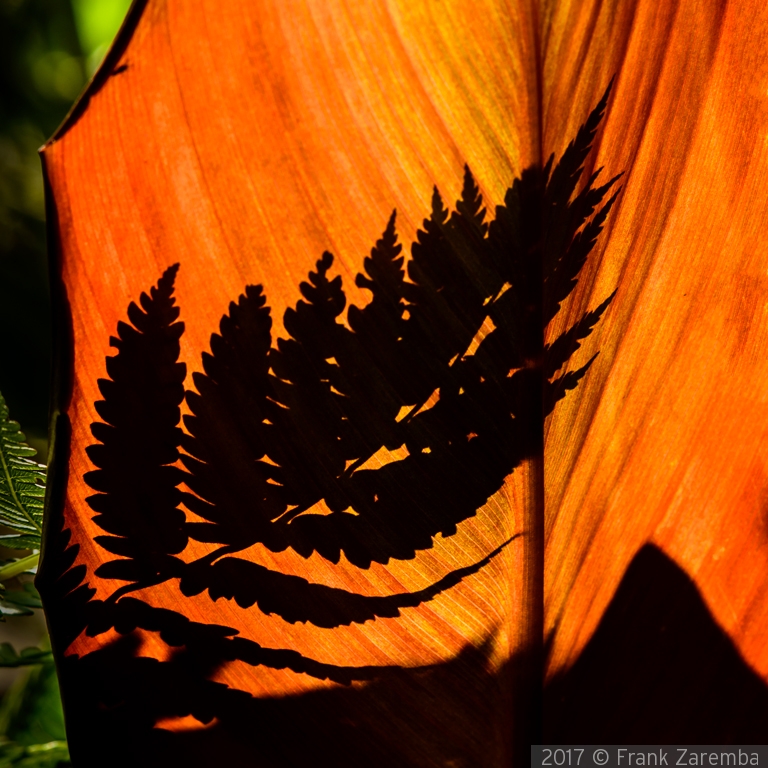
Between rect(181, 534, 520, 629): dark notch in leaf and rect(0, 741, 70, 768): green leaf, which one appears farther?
rect(0, 741, 70, 768): green leaf

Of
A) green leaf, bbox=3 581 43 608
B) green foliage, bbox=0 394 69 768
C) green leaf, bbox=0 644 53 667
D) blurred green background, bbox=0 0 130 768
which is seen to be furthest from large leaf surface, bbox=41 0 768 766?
blurred green background, bbox=0 0 130 768

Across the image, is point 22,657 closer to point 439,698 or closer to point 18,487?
point 18,487

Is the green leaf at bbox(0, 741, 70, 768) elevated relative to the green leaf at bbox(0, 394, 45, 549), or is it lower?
lower

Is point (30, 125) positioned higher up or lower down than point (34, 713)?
higher up

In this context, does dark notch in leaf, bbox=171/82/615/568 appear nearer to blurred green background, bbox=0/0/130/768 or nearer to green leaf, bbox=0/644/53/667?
green leaf, bbox=0/644/53/667

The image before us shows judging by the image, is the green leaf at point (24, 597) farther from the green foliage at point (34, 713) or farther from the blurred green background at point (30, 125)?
the blurred green background at point (30, 125)

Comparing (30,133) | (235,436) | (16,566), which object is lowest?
(16,566)

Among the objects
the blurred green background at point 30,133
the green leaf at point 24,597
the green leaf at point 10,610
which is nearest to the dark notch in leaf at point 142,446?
the green leaf at point 10,610

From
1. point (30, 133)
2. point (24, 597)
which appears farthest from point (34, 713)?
point (30, 133)
